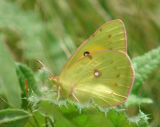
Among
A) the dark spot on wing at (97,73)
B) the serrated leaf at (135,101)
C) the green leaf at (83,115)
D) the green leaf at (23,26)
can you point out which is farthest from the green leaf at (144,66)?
the green leaf at (23,26)

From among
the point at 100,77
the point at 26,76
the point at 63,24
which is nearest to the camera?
the point at 26,76

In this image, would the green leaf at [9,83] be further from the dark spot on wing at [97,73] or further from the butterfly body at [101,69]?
the dark spot on wing at [97,73]

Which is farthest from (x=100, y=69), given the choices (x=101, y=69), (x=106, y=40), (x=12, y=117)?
(x=12, y=117)

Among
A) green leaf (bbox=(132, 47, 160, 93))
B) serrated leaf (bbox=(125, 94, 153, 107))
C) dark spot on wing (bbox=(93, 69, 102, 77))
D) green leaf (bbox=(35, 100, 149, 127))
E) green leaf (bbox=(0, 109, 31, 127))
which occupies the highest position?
green leaf (bbox=(0, 109, 31, 127))

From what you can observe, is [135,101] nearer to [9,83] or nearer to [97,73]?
[97,73]

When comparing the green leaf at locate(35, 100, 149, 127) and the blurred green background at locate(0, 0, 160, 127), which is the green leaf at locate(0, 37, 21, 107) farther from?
the blurred green background at locate(0, 0, 160, 127)

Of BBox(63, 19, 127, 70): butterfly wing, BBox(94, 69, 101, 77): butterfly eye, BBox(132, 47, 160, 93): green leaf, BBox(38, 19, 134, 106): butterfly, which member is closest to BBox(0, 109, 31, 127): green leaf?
BBox(38, 19, 134, 106): butterfly
